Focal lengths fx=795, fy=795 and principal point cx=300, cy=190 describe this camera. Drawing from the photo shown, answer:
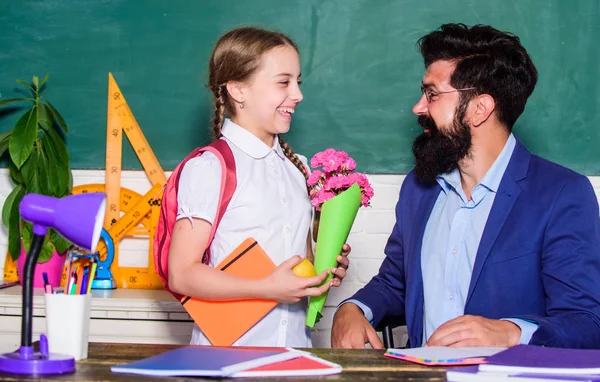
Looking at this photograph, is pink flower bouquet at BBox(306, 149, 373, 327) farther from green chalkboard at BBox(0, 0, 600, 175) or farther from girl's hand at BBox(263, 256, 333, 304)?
green chalkboard at BBox(0, 0, 600, 175)

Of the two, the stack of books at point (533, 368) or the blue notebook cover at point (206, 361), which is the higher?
the blue notebook cover at point (206, 361)

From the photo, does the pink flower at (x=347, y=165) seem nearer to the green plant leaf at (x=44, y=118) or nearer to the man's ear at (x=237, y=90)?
the man's ear at (x=237, y=90)

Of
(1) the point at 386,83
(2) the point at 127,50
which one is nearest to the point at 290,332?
(1) the point at 386,83

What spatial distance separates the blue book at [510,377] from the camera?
1289 mm

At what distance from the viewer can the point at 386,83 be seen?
3.13 m

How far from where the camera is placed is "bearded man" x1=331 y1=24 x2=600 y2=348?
6.39ft

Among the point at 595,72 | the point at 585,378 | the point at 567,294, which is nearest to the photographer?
the point at 585,378

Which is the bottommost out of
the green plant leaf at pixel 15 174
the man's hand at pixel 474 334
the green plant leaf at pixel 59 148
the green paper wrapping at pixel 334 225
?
the man's hand at pixel 474 334

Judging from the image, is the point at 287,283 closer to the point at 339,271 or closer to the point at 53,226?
the point at 339,271

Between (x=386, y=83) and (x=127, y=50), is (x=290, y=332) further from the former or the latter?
(x=127, y=50)

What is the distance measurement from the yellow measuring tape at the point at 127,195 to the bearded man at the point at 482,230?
1.20 meters

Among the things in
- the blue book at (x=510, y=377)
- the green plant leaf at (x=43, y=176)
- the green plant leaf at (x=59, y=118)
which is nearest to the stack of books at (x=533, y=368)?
the blue book at (x=510, y=377)

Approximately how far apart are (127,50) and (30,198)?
78.5 inches

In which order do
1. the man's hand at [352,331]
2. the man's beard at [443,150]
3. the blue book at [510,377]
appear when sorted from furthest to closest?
the man's beard at [443,150] < the man's hand at [352,331] < the blue book at [510,377]
